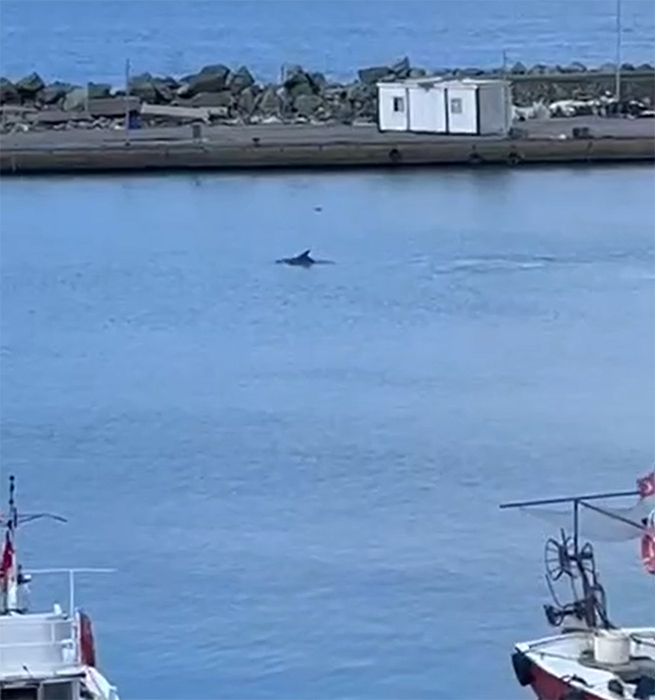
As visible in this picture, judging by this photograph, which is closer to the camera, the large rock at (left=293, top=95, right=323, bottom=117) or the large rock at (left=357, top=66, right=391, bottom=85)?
the large rock at (left=293, top=95, right=323, bottom=117)

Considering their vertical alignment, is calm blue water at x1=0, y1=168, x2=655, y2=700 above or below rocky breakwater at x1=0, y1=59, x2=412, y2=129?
below

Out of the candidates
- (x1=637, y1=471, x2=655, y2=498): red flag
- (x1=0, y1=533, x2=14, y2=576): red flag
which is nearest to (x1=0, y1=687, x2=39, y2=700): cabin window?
(x1=0, y1=533, x2=14, y2=576): red flag

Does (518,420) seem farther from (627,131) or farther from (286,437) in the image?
(627,131)

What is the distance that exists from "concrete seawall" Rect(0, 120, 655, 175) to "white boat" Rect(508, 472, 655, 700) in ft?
53.9

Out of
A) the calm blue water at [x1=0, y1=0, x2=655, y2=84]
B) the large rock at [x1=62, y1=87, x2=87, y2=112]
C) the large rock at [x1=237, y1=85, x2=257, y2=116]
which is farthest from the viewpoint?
the calm blue water at [x1=0, y1=0, x2=655, y2=84]

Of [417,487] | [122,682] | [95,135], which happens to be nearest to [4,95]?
[95,135]

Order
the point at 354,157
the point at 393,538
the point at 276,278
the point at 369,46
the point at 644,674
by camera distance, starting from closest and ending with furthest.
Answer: the point at 644,674
the point at 393,538
the point at 276,278
the point at 354,157
the point at 369,46

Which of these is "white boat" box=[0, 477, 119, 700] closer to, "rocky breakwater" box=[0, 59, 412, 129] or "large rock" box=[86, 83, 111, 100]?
"rocky breakwater" box=[0, 59, 412, 129]

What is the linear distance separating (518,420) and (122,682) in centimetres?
637

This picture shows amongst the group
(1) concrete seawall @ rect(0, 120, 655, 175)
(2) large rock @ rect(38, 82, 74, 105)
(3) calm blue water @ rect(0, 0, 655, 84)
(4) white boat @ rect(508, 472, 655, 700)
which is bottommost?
(4) white boat @ rect(508, 472, 655, 700)

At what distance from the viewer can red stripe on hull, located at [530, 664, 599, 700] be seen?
11.4 meters

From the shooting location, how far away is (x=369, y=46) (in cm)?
6556

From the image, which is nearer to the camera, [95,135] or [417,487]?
[417,487]

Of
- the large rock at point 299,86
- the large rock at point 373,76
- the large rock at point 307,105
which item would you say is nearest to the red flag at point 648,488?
the large rock at point 307,105
